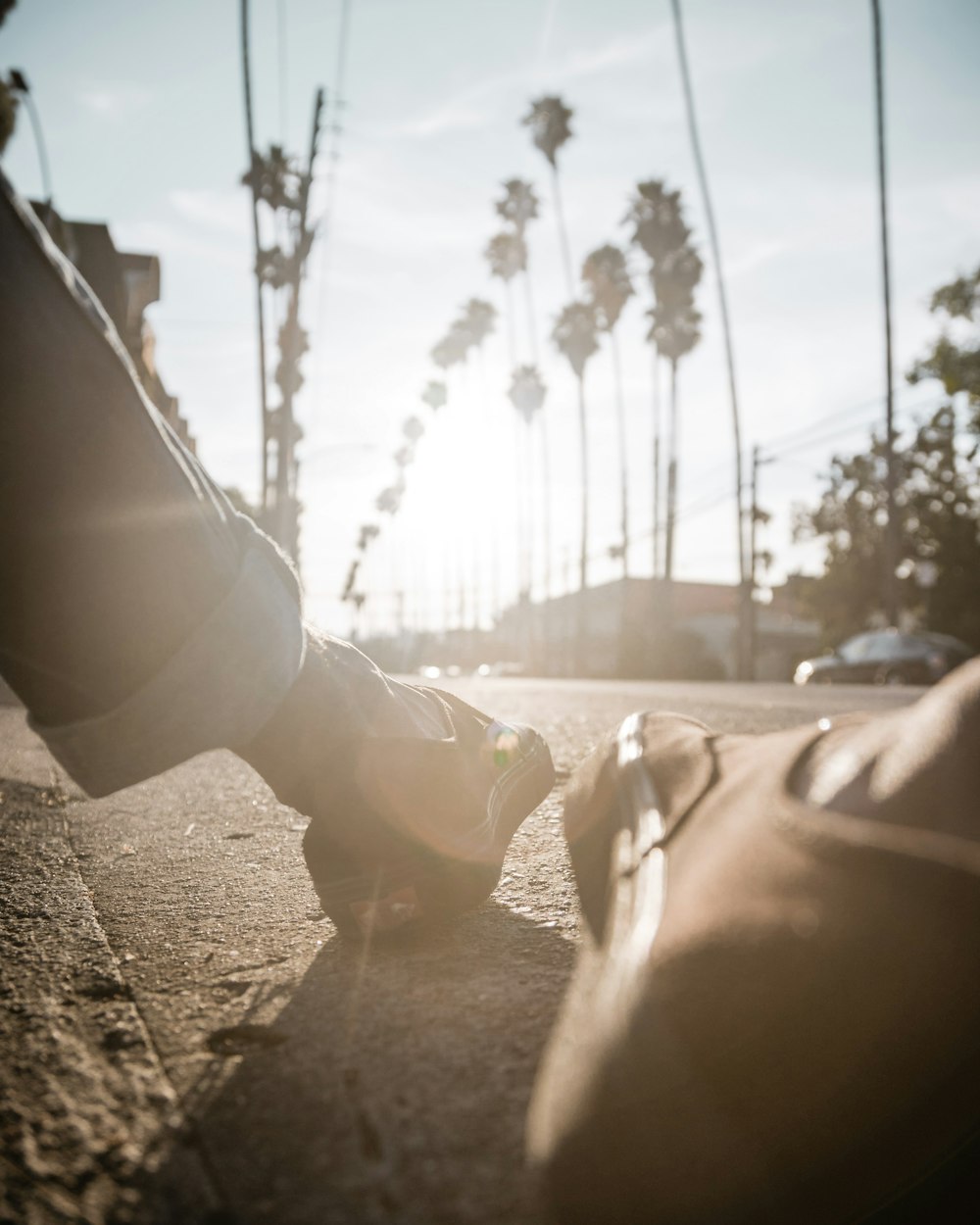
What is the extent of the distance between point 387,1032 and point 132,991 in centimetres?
33

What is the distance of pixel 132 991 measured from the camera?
1.00 meters

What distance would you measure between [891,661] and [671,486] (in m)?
19.3

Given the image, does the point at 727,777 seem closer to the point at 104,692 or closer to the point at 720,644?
the point at 104,692

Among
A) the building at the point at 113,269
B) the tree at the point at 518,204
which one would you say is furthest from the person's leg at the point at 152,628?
the tree at the point at 518,204

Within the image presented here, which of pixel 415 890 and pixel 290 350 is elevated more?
pixel 290 350

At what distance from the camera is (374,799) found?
1.11 metres

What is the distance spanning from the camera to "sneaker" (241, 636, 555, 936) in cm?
110

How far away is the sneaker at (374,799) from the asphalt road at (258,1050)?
72mm

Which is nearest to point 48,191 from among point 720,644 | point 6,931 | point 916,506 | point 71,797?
point 71,797

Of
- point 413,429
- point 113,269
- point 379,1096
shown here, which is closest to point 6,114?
point 113,269

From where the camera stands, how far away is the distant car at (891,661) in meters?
17.3

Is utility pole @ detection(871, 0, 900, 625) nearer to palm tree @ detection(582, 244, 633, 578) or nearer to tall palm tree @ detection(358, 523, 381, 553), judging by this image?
palm tree @ detection(582, 244, 633, 578)

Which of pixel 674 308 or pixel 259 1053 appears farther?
pixel 674 308

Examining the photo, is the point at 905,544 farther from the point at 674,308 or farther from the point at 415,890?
the point at 415,890
